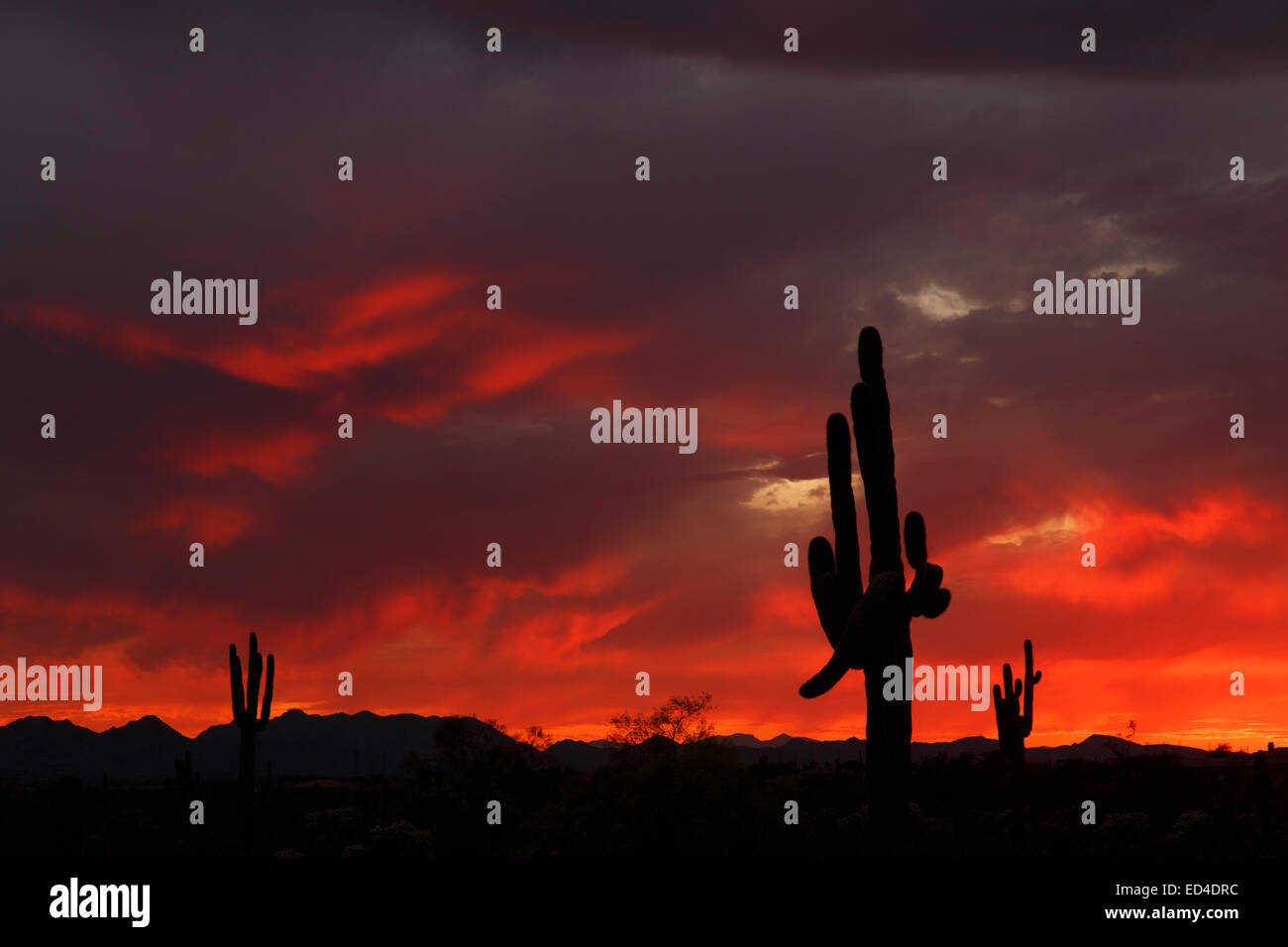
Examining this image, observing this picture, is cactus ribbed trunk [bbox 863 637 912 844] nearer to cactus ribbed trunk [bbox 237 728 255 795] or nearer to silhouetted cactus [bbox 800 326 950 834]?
silhouetted cactus [bbox 800 326 950 834]

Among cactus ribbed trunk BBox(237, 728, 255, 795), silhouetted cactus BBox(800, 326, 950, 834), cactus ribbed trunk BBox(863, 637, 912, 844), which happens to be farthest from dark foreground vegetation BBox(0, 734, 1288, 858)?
cactus ribbed trunk BBox(237, 728, 255, 795)

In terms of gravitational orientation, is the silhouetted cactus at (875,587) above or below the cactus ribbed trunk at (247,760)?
above

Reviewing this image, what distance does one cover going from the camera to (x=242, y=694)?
40.2 metres

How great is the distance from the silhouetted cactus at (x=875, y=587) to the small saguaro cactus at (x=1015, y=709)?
75.8ft

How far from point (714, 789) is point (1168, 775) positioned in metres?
30.8

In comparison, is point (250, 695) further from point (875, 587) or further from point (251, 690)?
point (875, 587)

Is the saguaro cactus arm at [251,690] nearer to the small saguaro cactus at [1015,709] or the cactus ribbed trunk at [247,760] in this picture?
the cactus ribbed trunk at [247,760]

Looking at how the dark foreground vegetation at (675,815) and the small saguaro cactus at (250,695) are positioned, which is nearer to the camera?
the dark foreground vegetation at (675,815)

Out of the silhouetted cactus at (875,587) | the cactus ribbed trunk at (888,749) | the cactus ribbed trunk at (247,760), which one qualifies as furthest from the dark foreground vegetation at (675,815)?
the cactus ribbed trunk at (247,760)

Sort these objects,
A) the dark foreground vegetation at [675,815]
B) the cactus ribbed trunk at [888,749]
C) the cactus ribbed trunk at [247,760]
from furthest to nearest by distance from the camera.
→ the cactus ribbed trunk at [247,760] → the dark foreground vegetation at [675,815] → the cactus ribbed trunk at [888,749]

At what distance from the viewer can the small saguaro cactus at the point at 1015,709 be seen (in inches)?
1660

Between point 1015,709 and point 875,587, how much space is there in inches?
1013
